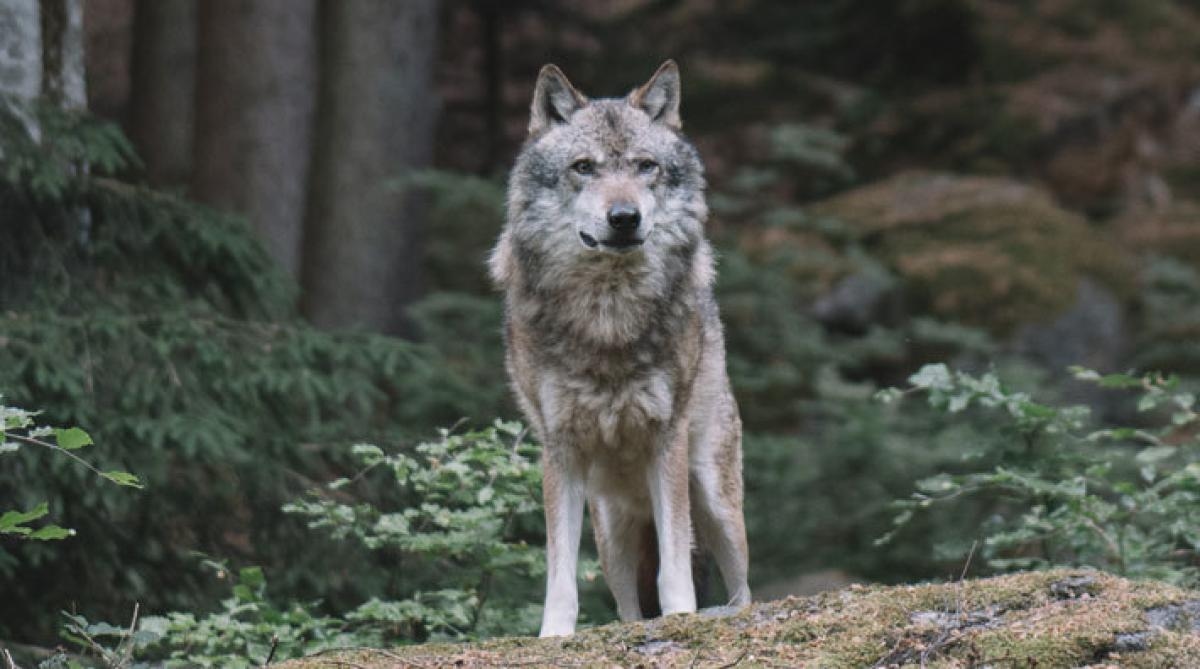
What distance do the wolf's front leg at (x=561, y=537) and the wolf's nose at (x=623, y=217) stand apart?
0.89 metres

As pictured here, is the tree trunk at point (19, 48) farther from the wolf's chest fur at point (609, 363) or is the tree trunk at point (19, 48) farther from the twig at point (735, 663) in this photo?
the twig at point (735, 663)

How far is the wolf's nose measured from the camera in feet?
16.5

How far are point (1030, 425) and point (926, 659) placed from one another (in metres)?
2.35

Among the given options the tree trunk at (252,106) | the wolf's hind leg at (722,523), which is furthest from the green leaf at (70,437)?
the tree trunk at (252,106)

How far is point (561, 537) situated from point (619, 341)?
2.54ft

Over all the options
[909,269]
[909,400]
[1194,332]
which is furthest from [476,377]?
[1194,332]

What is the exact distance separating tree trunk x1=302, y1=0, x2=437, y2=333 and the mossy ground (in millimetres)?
8199

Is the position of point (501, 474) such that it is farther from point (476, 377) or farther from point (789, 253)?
point (789, 253)

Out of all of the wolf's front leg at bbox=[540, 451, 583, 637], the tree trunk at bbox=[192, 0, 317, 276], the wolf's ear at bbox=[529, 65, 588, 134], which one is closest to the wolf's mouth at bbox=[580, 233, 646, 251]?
the wolf's ear at bbox=[529, 65, 588, 134]

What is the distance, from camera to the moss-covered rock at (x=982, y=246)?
12516mm

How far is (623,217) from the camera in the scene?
5.03 meters

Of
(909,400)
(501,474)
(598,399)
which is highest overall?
(598,399)

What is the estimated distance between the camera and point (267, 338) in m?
7.19

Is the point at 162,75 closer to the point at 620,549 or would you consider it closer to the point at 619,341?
the point at 620,549
